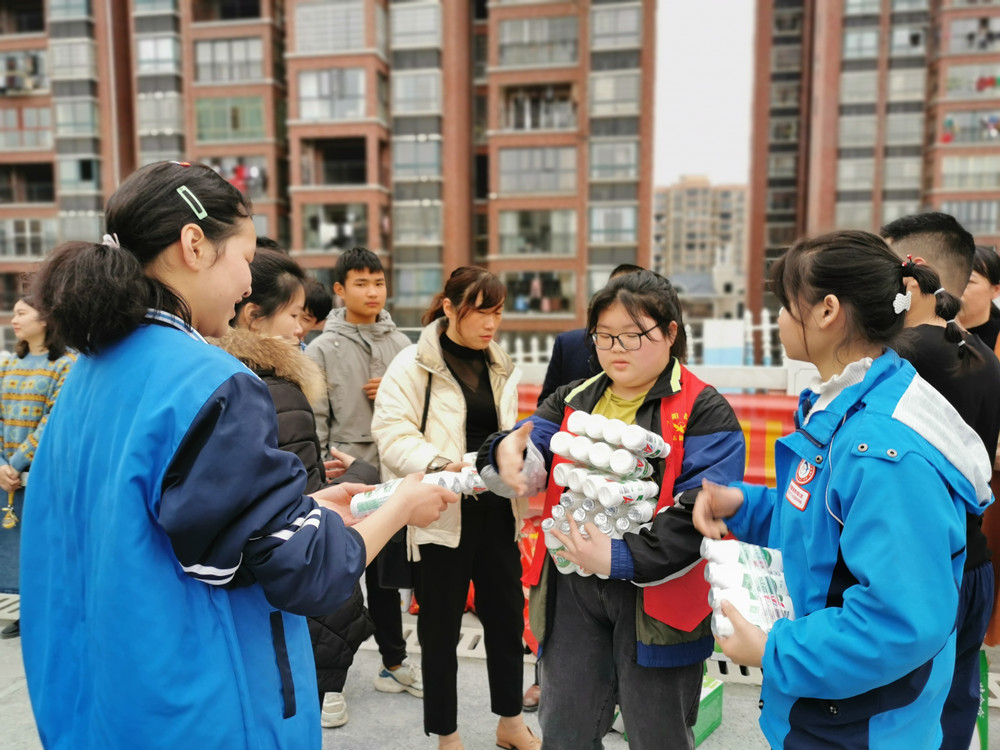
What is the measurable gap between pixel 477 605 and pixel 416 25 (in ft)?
102

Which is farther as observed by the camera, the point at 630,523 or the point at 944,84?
the point at 944,84

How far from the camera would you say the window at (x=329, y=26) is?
94.5 feet

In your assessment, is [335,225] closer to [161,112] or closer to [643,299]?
[161,112]

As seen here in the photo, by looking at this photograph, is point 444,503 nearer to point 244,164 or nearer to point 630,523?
point 630,523

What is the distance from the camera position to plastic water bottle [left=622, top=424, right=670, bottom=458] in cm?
175

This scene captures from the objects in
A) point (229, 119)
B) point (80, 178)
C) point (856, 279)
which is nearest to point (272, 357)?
point (856, 279)

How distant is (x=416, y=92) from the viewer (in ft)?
97.3

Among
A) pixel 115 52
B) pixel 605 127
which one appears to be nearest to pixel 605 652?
pixel 605 127

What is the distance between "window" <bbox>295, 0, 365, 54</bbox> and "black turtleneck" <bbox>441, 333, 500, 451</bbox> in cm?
2995

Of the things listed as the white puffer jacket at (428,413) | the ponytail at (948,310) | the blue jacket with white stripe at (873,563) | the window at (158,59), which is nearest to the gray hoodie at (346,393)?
the white puffer jacket at (428,413)

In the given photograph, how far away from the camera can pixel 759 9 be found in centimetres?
4150

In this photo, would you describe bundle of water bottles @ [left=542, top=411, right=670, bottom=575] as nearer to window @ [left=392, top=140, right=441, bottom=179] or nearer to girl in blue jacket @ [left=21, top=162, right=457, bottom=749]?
girl in blue jacket @ [left=21, top=162, right=457, bottom=749]

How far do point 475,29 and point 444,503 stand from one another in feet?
111

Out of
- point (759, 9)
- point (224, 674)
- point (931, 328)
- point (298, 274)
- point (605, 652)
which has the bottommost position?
point (605, 652)
